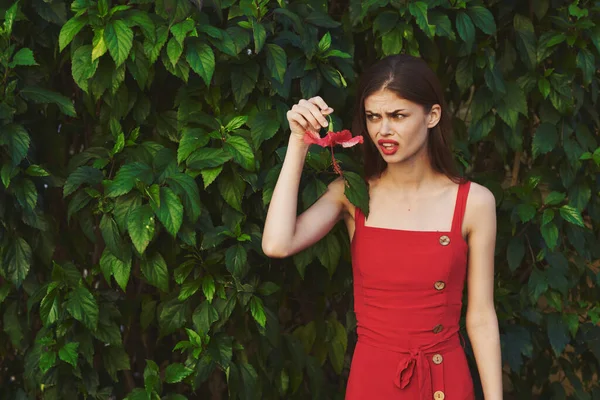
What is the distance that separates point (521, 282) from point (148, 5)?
1.64 metres

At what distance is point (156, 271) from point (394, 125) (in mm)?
794

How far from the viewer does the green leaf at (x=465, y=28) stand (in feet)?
8.65

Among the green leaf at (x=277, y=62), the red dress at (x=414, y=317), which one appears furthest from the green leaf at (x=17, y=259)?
the red dress at (x=414, y=317)

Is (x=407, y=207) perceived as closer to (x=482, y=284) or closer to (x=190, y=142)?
(x=482, y=284)

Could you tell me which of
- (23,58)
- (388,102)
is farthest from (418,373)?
(23,58)

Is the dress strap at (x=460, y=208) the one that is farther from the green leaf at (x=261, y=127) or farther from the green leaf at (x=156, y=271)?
the green leaf at (x=156, y=271)

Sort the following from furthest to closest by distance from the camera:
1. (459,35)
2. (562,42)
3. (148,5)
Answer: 1. (562,42)
2. (459,35)
3. (148,5)

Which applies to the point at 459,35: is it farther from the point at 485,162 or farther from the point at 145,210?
the point at 145,210

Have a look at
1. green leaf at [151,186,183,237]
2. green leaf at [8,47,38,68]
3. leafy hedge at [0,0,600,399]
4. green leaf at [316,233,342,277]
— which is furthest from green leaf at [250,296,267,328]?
green leaf at [8,47,38,68]

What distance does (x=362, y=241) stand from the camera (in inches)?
93.9

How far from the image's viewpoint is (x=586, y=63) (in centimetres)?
283

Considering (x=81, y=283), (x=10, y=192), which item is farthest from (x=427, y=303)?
(x=10, y=192)

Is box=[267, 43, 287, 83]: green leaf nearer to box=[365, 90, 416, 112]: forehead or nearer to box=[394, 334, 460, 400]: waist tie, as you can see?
box=[365, 90, 416, 112]: forehead

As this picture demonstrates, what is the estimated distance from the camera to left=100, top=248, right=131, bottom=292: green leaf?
250 centimetres
